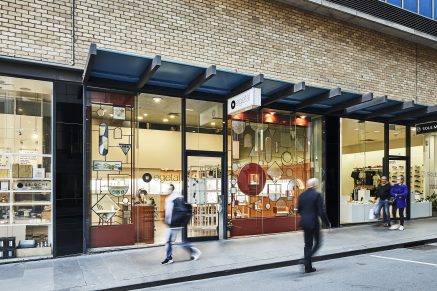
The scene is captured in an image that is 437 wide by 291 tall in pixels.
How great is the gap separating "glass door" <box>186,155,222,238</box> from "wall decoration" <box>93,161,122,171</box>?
75.7 inches

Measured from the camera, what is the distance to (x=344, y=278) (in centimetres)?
725

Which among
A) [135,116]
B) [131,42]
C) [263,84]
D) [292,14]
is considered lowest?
[135,116]

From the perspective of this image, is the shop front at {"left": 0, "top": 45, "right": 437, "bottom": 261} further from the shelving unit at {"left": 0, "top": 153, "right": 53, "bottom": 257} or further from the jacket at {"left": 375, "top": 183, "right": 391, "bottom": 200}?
the jacket at {"left": 375, "top": 183, "right": 391, "bottom": 200}

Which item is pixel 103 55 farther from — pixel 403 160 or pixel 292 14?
pixel 403 160

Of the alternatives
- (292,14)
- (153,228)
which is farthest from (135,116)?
(292,14)

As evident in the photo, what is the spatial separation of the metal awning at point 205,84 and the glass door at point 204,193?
1.82 m

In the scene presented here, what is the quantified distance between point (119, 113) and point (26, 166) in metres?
2.43

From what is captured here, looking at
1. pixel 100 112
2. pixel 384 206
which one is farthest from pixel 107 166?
pixel 384 206

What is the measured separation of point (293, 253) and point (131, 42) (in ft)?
20.9

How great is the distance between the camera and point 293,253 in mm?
9250

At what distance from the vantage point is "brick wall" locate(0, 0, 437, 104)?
8859mm

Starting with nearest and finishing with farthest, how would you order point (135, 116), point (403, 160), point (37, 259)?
point (37, 259) < point (135, 116) < point (403, 160)

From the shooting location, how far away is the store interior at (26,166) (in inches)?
347

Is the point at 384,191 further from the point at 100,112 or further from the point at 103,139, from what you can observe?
the point at 100,112
